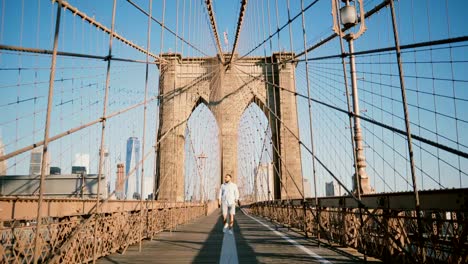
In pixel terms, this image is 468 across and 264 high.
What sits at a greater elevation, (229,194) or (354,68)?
(354,68)

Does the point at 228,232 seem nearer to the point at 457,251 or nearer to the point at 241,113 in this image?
the point at 457,251

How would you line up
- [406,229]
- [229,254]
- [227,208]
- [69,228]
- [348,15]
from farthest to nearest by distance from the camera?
1. [348,15]
2. [227,208]
3. [229,254]
4. [69,228]
5. [406,229]

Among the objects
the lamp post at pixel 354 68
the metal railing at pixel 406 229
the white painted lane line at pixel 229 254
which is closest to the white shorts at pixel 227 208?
the white painted lane line at pixel 229 254

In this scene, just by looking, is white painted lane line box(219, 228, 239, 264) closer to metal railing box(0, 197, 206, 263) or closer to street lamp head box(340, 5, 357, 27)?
metal railing box(0, 197, 206, 263)

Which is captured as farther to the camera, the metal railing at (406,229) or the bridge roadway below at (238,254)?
the bridge roadway below at (238,254)

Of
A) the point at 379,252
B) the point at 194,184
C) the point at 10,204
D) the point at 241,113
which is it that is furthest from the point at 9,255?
the point at 241,113

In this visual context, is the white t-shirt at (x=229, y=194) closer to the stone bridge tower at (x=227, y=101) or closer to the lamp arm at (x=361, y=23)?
the lamp arm at (x=361, y=23)

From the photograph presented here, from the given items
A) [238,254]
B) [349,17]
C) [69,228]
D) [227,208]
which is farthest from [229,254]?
[349,17]

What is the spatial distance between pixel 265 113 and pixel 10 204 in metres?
29.3

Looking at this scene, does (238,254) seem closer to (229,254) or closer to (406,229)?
(229,254)

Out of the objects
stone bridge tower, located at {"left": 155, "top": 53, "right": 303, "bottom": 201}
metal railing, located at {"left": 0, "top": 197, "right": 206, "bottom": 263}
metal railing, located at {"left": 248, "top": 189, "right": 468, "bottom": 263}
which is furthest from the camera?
stone bridge tower, located at {"left": 155, "top": 53, "right": 303, "bottom": 201}

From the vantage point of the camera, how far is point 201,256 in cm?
524

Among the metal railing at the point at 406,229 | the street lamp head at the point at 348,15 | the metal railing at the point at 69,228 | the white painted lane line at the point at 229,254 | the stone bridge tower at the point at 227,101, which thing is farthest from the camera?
the stone bridge tower at the point at 227,101

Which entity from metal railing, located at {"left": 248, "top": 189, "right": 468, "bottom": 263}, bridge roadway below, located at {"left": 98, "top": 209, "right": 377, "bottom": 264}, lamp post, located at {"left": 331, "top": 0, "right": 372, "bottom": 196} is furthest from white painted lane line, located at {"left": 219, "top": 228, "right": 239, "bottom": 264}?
lamp post, located at {"left": 331, "top": 0, "right": 372, "bottom": 196}
